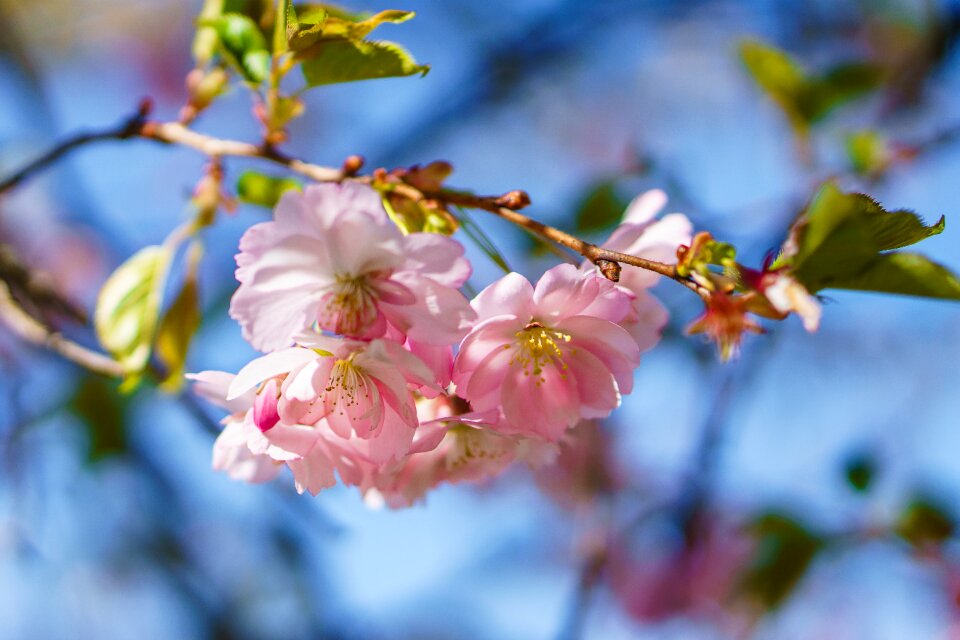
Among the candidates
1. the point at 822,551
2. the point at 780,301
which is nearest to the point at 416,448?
the point at 780,301

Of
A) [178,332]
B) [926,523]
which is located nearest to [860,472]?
[926,523]

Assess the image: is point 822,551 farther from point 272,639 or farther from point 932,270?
point 272,639

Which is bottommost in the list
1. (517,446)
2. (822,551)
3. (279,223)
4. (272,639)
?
(272,639)

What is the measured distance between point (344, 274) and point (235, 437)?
0.25m

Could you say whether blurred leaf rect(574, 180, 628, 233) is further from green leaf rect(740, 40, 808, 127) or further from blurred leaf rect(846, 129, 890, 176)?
blurred leaf rect(846, 129, 890, 176)

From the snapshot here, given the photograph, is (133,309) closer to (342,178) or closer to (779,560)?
(342,178)

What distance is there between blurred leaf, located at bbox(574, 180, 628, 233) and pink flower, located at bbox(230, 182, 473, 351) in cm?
95

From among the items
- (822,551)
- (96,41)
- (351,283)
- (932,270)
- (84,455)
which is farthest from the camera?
(96,41)

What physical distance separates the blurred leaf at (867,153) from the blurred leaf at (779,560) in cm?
87

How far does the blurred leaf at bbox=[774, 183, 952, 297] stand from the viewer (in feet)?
1.82

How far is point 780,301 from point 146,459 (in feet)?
10.4

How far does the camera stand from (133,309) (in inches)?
42.9

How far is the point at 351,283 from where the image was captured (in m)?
0.67

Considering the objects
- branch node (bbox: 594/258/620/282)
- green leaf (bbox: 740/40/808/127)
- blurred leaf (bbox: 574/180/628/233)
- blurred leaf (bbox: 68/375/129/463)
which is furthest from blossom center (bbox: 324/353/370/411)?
blurred leaf (bbox: 68/375/129/463)
